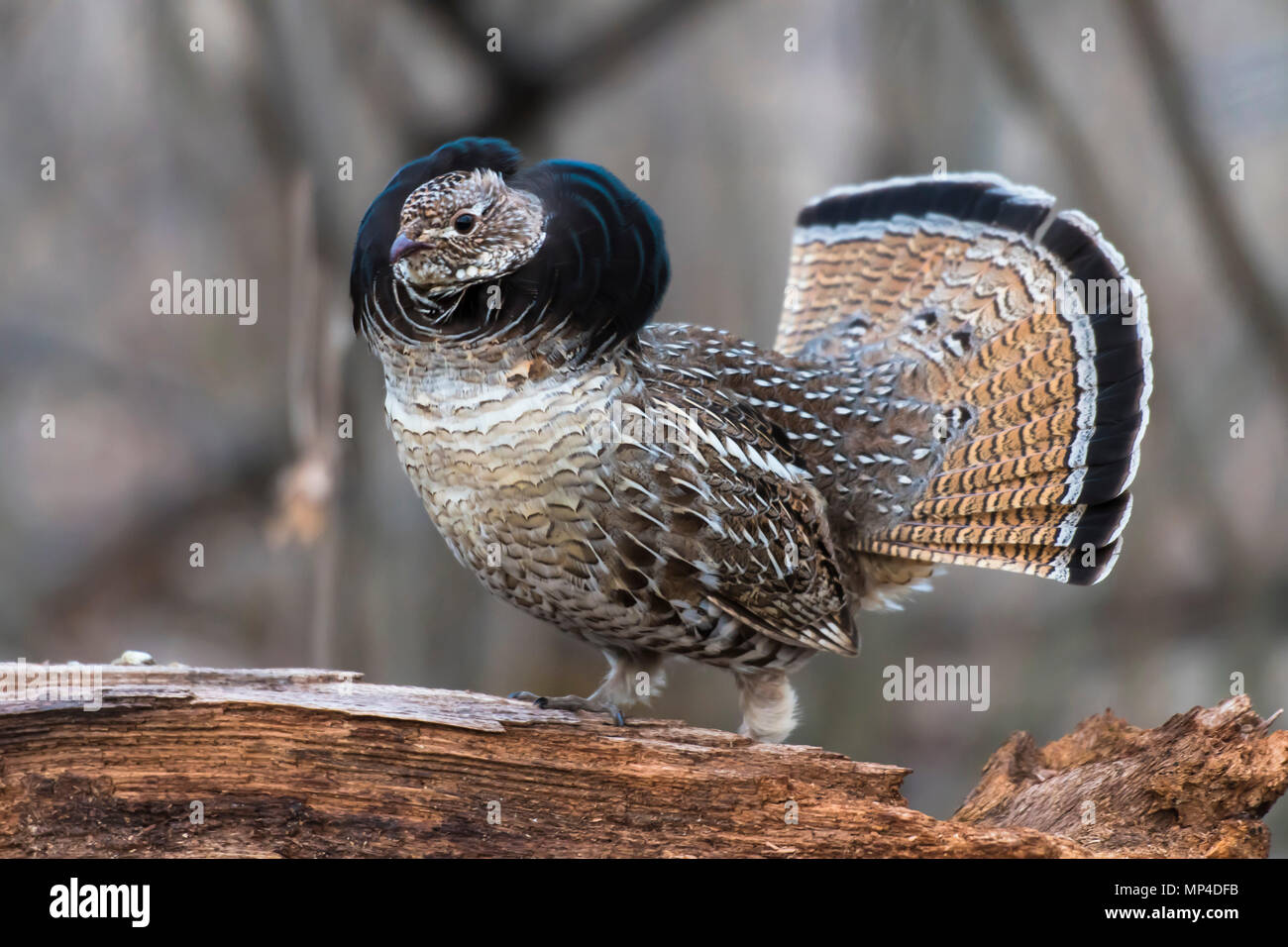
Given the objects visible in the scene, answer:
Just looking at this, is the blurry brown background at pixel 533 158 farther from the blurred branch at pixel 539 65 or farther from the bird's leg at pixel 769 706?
the bird's leg at pixel 769 706

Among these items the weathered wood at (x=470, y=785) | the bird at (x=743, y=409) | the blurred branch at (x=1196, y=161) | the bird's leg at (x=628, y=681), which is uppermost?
the blurred branch at (x=1196, y=161)

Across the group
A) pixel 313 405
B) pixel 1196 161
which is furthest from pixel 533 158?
pixel 1196 161

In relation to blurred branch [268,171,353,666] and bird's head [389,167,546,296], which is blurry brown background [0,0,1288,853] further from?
bird's head [389,167,546,296]

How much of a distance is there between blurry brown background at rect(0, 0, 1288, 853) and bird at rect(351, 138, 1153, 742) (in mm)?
1493

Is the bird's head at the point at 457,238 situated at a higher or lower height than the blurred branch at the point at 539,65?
lower

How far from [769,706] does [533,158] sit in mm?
3668

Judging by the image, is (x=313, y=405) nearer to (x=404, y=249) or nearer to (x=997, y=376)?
(x=404, y=249)

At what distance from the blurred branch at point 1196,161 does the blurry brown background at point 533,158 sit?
18 mm

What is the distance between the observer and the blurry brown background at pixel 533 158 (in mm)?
7129

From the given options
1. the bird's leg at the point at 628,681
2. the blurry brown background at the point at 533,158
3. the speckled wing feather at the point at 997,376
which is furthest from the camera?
the blurry brown background at the point at 533,158

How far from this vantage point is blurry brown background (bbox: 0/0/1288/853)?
7.13m

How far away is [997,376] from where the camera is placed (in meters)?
5.28

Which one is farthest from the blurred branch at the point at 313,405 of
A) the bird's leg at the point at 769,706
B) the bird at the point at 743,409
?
the bird's leg at the point at 769,706

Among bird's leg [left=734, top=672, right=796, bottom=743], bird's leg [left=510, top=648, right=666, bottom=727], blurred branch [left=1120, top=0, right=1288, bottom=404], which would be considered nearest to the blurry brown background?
blurred branch [left=1120, top=0, right=1288, bottom=404]
